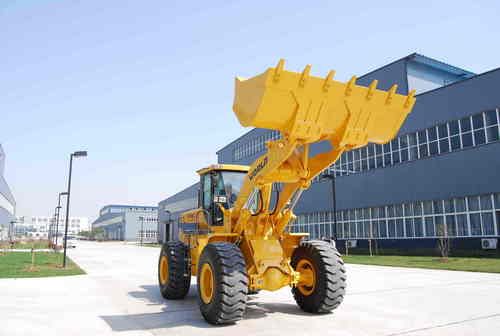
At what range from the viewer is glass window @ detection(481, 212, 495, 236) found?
85.8 ft

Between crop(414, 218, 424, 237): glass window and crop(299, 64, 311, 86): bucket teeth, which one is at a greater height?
crop(299, 64, 311, 86): bucket teeth

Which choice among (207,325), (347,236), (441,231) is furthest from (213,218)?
(347,236)

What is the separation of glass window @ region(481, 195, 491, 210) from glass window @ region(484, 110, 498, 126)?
4628 mm

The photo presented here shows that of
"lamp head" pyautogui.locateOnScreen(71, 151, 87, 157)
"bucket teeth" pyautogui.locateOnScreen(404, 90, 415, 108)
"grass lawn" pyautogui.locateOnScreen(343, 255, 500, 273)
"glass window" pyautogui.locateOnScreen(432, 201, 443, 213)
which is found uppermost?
"lamp head" pyautogui.locateOnScreen(71, 151, 87, 157)

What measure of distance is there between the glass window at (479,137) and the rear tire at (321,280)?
2273cm

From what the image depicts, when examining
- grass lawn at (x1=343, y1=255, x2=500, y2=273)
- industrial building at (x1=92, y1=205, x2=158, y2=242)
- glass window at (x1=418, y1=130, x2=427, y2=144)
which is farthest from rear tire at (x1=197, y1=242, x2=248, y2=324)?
industrial building at (x1=92, y1=205, x2=158, y2=242)

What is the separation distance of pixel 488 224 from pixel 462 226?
1.83m

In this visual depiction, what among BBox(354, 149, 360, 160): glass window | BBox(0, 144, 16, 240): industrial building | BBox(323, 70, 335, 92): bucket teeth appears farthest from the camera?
BBox(0, 144, 16, 240): industrial building

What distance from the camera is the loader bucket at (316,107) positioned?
6379 millimetres

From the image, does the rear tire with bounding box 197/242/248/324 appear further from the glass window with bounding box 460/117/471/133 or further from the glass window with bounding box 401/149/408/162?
the glass window with bounding box 401/149/408/162

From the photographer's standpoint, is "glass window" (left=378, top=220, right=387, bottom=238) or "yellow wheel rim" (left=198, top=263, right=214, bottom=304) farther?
"glass window" (left=378, top=220, right=387, bottom=238)

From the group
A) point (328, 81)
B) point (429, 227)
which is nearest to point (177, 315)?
point (328, 81)

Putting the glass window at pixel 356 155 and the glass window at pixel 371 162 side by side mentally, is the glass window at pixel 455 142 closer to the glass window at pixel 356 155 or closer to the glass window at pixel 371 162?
the glass window at pixel 371 162

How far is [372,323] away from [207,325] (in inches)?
112
